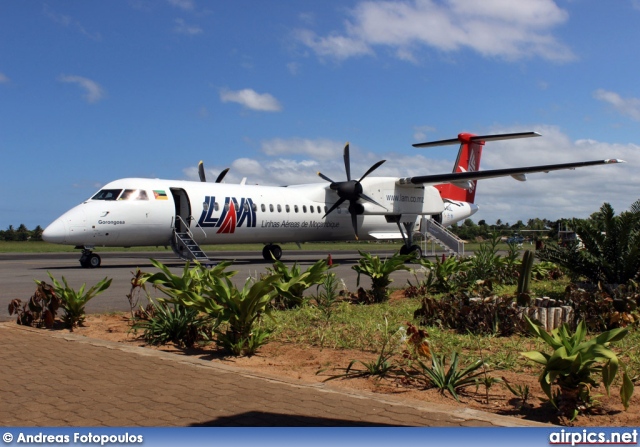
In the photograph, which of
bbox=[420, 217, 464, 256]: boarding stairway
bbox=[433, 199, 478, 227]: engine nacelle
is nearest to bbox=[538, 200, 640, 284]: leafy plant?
bbox=[420, 217, 464, 256]: boarding stairway

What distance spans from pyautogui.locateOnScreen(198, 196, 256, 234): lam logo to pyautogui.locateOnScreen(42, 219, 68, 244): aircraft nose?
453 cm

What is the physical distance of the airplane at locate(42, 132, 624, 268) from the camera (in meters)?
20.2

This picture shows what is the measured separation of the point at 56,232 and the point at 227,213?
605 cm

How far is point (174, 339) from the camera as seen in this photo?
7.34 meters

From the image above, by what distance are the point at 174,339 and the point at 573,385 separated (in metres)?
4.59

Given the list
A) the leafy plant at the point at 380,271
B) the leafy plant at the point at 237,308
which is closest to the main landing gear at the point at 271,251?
the leafy plant at the point at 380,271

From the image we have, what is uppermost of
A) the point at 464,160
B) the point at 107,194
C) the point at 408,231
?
the point at 464,160

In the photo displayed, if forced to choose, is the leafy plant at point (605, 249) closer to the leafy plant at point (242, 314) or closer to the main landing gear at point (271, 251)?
the leafy plant at point (242, 314)

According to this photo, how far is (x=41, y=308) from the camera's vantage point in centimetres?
839

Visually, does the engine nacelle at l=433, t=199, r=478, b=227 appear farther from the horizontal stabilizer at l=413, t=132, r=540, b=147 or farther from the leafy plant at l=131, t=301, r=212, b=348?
the leafy plant at l=131, t=301, r=212, b=348

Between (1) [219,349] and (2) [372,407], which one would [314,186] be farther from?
(2) [372,407]

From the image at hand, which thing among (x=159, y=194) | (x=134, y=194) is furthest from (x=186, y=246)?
(x=134, y=194)

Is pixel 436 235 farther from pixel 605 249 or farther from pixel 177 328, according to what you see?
pixel 177 328

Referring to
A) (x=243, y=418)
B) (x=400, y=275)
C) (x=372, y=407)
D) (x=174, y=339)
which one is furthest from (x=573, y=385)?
(x=400, y=275)
